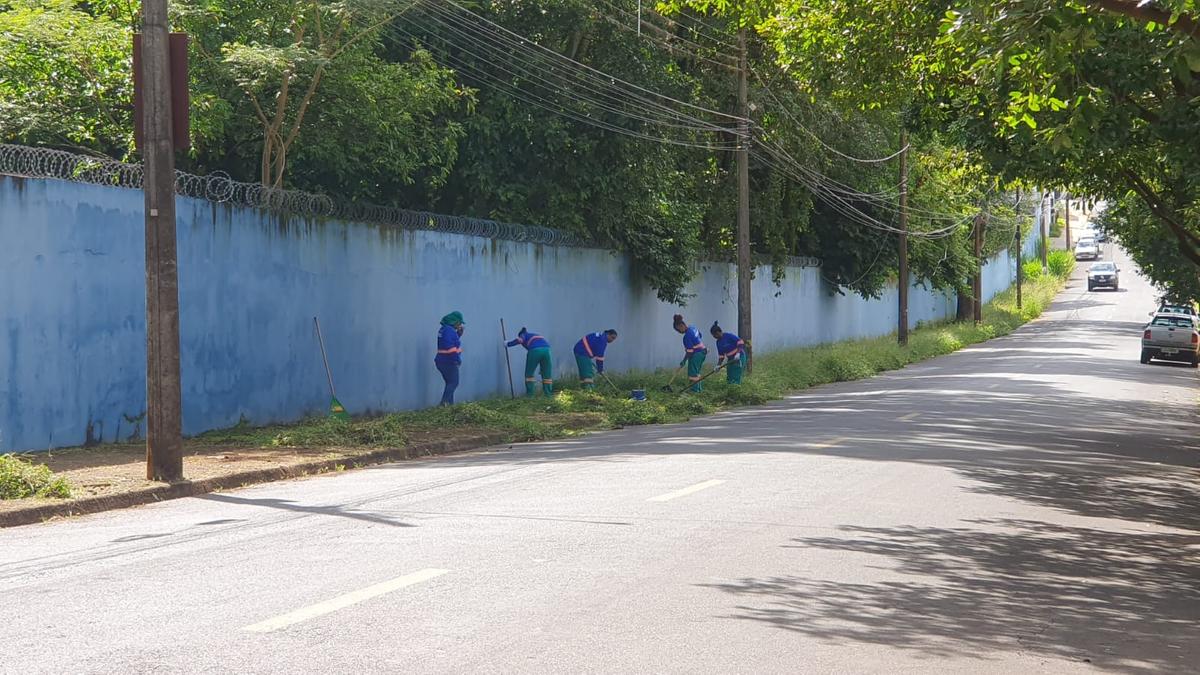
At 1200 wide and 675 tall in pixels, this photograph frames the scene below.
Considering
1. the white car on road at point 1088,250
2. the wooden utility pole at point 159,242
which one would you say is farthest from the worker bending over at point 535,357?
the white car on road at point 1088,250

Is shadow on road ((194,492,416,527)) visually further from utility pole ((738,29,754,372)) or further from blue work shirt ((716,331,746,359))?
utility pole ((738,29,754,372))

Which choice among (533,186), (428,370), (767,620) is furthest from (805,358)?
(767,620)

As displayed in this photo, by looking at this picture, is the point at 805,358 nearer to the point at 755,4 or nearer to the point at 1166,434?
the point at 1166,434

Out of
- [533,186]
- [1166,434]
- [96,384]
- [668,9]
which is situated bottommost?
[1166,434]

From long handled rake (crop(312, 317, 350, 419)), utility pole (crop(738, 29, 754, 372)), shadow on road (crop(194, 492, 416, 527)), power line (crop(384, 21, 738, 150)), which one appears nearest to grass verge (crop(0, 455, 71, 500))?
shadow on road (crop(194, 492, 416, 527))

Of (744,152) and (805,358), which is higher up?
(744,152)

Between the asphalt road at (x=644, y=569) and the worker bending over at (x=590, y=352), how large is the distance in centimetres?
985

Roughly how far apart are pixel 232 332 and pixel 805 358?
21361mm

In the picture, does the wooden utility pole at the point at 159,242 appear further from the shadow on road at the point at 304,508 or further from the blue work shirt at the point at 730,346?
the blue work shirt at the point at 730,346

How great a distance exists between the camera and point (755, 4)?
57.7 ft

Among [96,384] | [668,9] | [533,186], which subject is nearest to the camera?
[96,384]

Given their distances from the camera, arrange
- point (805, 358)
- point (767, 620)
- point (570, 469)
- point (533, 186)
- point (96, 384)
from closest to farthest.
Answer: point (767, 620)
point (570, 469)
point (96, 384)
point (533, 186)
point (805, 358)

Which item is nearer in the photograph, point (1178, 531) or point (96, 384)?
point (1178, 531)

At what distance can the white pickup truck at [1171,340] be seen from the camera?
41.6m
